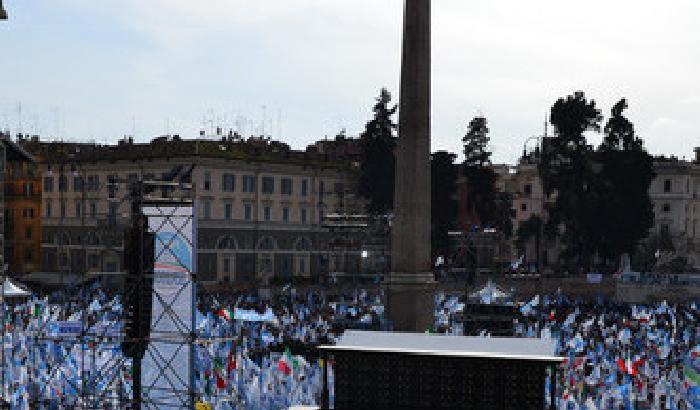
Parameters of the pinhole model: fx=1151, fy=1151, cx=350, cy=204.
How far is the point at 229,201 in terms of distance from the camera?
76.8 metres

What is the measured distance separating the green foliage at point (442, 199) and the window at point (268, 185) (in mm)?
11729

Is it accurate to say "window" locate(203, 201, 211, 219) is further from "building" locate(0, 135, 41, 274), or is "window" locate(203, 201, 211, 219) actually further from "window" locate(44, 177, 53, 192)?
"building" locate(0, 135, 41, 274)

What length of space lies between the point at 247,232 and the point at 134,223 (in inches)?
2293

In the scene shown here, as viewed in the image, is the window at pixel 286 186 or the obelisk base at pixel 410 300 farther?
the window at pixel 286 186

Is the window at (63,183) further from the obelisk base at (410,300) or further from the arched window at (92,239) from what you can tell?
the obelisk base at (410,300)

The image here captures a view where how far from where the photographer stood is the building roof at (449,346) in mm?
17266

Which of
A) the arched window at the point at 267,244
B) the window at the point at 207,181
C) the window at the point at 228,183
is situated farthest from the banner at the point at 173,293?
the arched window at the point at 267,244

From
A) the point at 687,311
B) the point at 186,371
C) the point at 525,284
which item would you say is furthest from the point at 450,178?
the point at 186,371

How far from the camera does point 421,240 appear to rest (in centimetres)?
2819

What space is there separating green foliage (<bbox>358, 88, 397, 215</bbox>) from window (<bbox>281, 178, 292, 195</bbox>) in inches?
278

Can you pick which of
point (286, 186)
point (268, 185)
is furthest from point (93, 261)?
point (286, 186)

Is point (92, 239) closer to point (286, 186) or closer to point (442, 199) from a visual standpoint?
point (286, 186)

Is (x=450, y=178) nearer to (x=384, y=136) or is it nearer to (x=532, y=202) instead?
(x=384, y=136)

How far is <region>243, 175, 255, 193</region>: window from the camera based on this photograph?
7851cm
